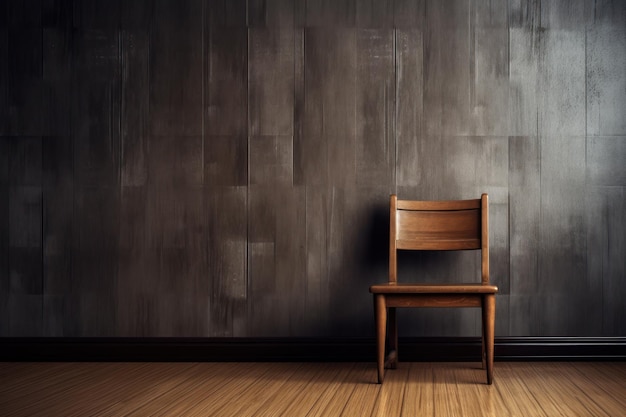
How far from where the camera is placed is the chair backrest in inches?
122

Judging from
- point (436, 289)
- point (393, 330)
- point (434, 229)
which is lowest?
point (393, 330)

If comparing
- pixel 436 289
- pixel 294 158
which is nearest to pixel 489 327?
pixel 436 289

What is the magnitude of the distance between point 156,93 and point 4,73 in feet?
3.01

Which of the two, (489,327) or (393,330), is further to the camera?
(393,330)

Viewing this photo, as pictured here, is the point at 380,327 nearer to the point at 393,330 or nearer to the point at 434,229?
the point at 393,330

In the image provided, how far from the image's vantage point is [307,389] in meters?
2.67

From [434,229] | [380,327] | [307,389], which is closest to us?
[307,389]

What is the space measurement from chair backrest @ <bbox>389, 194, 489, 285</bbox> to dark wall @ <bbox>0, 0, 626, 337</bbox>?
0.22 metres

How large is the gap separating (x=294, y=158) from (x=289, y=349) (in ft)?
3.57

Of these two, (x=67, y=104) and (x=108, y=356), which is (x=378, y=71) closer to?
(x=67, y=104)

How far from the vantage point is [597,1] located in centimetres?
338

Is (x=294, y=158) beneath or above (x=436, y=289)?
above

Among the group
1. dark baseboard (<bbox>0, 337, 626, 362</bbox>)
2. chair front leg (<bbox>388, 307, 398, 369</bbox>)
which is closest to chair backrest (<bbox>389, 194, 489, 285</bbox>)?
chair front leg (<bbox>388, 307, 398, 369</bbox>)

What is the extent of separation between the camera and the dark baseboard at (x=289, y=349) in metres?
3.28
